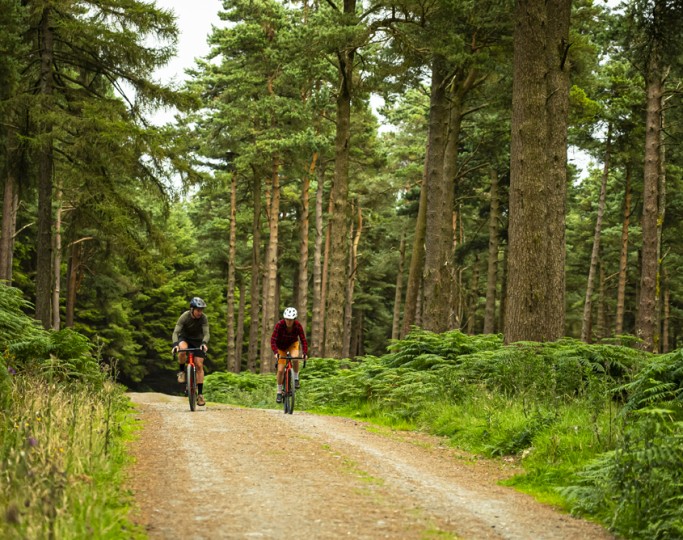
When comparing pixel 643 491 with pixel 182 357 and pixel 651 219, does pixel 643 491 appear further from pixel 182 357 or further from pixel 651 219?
pixel 651 219

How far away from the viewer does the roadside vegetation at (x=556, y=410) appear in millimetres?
5762

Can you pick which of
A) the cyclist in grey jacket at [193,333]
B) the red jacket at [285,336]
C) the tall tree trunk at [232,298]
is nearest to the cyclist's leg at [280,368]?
the red jacket at [285,336]

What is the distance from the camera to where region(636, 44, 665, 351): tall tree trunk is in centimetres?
2045

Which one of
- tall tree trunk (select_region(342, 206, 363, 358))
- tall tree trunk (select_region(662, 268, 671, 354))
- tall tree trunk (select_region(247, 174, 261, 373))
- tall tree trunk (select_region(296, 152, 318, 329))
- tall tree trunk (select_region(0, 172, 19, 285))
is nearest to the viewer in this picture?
tall tree trunk (select_region(0, 172, 19, 285))

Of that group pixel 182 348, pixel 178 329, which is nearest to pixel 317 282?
pixel 178 329

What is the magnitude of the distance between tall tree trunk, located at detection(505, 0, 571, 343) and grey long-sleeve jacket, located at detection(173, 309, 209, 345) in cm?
562

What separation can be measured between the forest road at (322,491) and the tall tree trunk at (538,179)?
317 cm

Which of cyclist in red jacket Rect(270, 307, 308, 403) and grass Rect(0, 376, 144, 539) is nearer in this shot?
grass Rect(0, 376, 144, 539)

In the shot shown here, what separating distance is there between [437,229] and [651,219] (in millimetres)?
6201

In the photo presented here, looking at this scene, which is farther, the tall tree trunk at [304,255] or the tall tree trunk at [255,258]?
the tall tree trunk at [255,258]

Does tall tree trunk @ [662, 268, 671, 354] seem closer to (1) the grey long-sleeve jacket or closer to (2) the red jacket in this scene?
(2) the red jacket

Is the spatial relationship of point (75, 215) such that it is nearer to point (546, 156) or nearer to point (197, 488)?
point (546, 156)

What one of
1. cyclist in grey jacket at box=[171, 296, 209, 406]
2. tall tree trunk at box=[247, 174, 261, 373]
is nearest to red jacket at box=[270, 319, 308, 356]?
cyclist in grey jacket at box=[171, 296, 209, 406]

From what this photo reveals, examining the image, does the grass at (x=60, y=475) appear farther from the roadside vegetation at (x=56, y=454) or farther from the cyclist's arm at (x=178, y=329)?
the cyclist's arm at (x=178, y=329)
